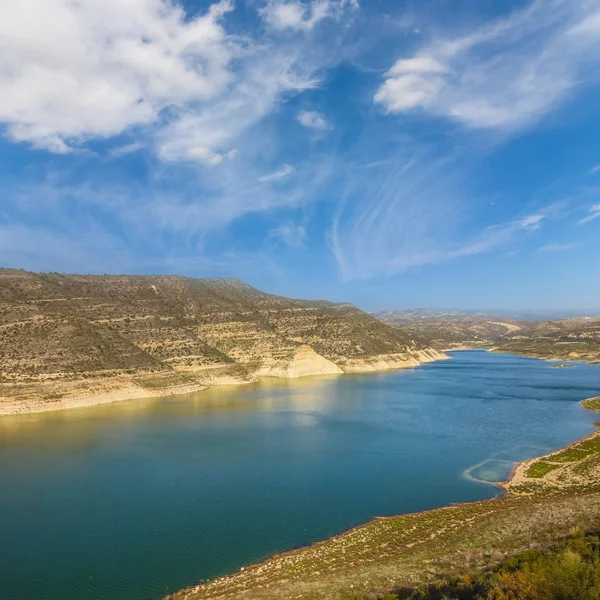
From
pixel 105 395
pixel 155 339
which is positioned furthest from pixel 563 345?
pixel 105 395

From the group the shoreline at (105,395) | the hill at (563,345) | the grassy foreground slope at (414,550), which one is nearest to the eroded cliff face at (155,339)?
the shoreline at (105,395)

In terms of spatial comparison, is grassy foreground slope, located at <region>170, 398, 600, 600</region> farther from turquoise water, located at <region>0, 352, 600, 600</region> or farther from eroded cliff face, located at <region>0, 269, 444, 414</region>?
eroded cliff face, located at <region>0, 269, 444, 414</region>

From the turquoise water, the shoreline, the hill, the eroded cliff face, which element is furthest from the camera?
the hill

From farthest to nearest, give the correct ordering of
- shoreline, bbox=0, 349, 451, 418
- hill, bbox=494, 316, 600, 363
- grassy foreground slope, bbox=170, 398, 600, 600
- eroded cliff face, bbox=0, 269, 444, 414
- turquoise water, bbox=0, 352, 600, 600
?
1. hill, bbox=494, 316, 600, 363
2. eroded cliff face, bbox=0, 269, 444, 414
3. shoreline, bbox=0, 349, 451, 418
4. turquoise water, bbox=0, 352, 600, 600
5. grassy foreground slope, bbox=170, 398, 600, 600

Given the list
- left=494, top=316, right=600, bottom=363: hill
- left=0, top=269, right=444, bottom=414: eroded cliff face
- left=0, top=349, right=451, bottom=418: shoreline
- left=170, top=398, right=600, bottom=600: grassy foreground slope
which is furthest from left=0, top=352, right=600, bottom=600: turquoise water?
left=494, top=316, right=600, bottom=363: hill

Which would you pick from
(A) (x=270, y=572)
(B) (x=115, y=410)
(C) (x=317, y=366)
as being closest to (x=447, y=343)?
(C) (x=317, y=366)

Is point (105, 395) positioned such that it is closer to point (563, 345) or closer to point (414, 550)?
point (414, 550)

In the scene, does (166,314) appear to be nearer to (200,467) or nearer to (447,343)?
(200,467)
